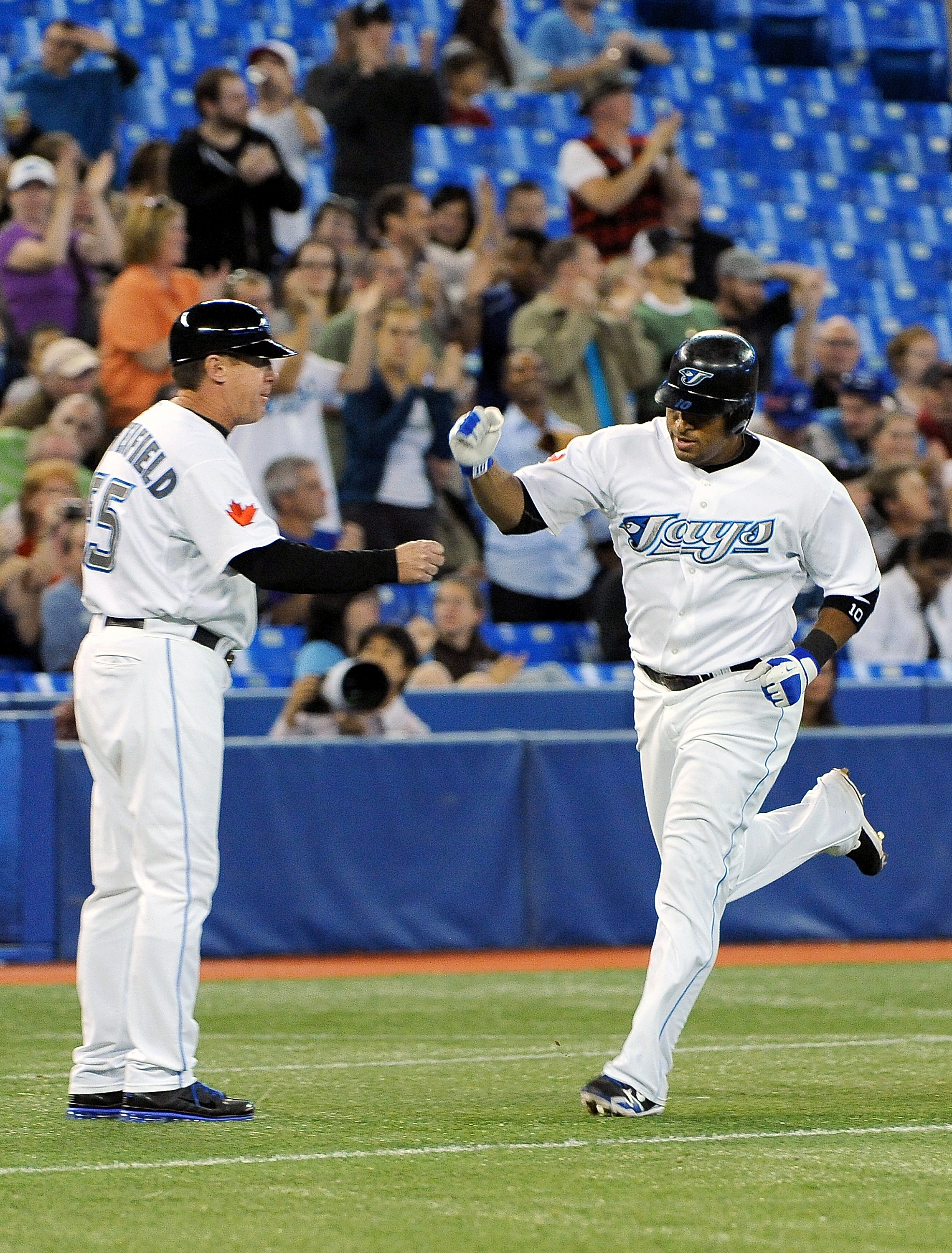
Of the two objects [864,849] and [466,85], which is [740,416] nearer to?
[864,849]

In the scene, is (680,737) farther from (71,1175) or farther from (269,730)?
(269,730)

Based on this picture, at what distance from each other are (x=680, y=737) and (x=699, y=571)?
0.42 meters

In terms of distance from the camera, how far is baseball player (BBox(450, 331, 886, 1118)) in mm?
5020

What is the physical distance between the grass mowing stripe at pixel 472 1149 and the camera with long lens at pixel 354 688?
15.6ft

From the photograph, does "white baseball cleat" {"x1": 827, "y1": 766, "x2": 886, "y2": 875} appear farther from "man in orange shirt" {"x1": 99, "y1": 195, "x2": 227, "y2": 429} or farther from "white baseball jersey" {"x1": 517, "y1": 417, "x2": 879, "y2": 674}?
"man in orange shirt" {"x1": 99, "y1": 195, "x2": 227, "y2": 429}

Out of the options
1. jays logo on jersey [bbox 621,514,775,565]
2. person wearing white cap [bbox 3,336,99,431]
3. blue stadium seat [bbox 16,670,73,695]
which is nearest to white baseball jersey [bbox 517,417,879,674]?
jays logo on jersey [bbox 621,514,775,565]

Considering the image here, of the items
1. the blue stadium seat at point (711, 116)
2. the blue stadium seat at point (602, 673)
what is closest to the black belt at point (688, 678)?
the blue stadium seat at point (602, 673)

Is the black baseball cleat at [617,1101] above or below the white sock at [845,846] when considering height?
below

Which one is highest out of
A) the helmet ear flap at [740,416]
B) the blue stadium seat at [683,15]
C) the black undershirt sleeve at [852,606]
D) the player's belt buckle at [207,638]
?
the blue stadium seat at [683,15]

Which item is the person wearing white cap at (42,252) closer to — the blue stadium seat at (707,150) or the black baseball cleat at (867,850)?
the black baseball cleat at (867,850)

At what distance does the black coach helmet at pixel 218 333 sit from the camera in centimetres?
494

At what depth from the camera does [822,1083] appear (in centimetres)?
559

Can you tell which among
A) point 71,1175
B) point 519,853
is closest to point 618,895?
point 519,853

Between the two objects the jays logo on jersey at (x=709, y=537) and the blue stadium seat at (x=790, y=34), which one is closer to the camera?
the jays logo on jersey at (x=709, y=537)
